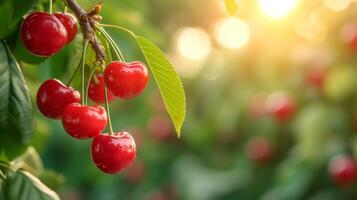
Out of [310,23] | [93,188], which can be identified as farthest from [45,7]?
[93,188]

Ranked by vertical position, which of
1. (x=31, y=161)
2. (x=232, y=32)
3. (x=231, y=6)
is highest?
(x=231, y=6)

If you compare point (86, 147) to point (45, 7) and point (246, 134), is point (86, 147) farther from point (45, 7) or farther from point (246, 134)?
point (45, 7)

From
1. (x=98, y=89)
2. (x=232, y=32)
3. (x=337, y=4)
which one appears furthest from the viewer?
(x=232, y=32)

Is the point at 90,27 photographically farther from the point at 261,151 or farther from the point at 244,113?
the point at 244,113

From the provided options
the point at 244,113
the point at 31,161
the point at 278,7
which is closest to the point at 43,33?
the point at 31,161

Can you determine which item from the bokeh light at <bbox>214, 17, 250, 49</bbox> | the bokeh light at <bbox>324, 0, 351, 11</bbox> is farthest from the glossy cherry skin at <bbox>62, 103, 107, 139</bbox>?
the bokeh light at <bbox>214, 17, 250, 49</bbox>

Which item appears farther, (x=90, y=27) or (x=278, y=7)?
(x=278, y=7)
